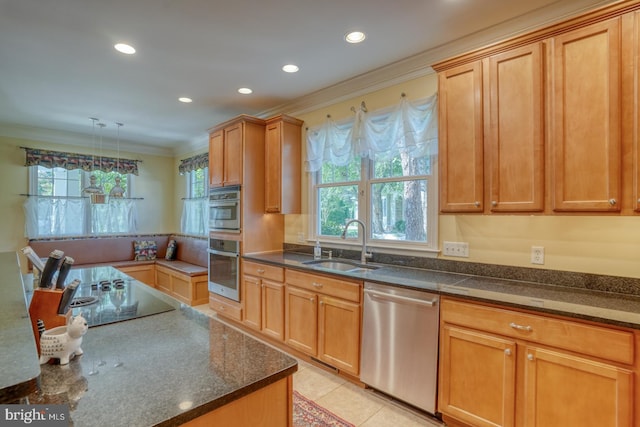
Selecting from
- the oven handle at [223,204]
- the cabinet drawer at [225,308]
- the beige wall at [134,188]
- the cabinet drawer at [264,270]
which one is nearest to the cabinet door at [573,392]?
the cabinet drawer at [264,270]

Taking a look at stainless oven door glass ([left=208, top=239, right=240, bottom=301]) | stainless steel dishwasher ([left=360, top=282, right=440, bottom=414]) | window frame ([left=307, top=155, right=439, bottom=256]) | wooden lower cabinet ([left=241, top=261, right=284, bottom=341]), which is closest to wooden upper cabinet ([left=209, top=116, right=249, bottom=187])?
stainless oven door glass ([left=208, top=239, right=240, bottom=301])

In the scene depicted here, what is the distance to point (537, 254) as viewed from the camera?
7.12 feet

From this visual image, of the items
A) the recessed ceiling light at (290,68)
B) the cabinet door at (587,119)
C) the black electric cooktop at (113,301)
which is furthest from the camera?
the recessed ceiling light at (290,68)

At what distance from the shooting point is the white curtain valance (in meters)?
2.66

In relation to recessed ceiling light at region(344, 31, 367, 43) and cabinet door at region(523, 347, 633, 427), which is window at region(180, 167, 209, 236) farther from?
cabinet door at region(523, 347, 633, 427)

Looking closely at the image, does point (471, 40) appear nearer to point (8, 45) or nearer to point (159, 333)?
point (159, 333)

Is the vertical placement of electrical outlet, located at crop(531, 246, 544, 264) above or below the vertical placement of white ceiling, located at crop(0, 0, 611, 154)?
below

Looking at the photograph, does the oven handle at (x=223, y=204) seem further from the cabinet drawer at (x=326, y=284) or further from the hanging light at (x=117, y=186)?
the hanging light at (x=117, y=186)

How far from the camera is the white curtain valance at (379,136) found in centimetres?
266

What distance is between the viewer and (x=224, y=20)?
2.24 m

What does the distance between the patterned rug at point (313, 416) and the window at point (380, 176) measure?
1429 millimetres

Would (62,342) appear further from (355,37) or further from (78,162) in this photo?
(78,162)

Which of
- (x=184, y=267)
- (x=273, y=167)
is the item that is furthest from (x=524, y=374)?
(x=184, y=267)

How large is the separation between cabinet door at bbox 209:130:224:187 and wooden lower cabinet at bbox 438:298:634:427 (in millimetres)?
3051
